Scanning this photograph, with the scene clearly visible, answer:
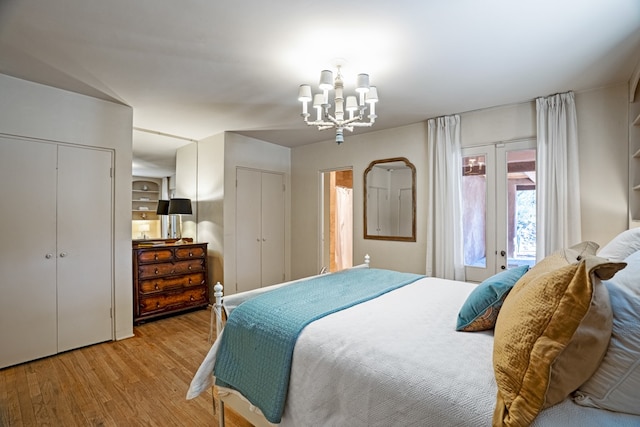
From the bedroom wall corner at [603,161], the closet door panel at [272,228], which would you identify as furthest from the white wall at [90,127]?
the bedroom wall corner at [603,161]

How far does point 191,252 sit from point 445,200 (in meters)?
3.36

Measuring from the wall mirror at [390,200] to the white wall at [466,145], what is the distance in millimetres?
83

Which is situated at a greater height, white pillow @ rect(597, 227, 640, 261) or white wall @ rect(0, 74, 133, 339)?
white wall @ rect(0, 74, 133, 339)

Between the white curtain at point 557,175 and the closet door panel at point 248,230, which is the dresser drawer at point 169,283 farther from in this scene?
the white curtain at point 557,175

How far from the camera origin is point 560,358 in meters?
0.90

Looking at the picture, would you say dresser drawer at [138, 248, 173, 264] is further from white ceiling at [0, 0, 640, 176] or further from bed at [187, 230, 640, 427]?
bed at [187, 230, 640, 427]

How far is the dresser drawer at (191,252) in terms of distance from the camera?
13.2 feet

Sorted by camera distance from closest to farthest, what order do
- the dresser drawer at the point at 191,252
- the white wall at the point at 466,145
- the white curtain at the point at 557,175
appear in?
the white wall at the point at 466,145 < the white curtain at the point at 557,175 < the dresser drawer at the point at 191,252

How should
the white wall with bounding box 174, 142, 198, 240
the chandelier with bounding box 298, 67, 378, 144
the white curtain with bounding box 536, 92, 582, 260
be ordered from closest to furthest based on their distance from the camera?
the chandelier with bounding box 298, 67, 378, 144
the white curtain with bounding box 536, 92, 582, 260
the white wall with bounding box 174, 142, 198, 240

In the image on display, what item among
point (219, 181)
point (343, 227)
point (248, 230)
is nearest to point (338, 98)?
point (219, 181)

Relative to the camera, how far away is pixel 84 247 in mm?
2990

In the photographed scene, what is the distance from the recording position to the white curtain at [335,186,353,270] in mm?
5293

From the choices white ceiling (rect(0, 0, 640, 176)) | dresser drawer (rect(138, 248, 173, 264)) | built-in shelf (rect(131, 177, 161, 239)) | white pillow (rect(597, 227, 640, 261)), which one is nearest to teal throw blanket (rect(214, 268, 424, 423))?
white pillow (rect(597, 227, 640, 261))

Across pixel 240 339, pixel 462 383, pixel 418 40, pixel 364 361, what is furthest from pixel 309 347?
pixel 418 40
